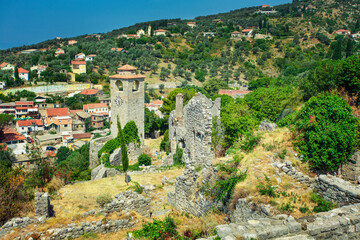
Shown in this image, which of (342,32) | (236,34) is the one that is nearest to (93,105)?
(236,34)

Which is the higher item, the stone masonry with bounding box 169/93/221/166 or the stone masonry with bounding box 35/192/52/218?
the stone masonry with bounding box 169/93/221/166

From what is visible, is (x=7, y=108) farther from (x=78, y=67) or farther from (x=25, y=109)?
(x=78, y=67)

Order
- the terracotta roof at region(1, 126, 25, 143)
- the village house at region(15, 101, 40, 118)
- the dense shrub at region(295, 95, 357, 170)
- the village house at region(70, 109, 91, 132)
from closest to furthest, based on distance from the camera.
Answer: the dense shrub at region(295, 95, 357, 170) < the terracotta roof at region(1, 126, 25, 143) < the village house at region(70, 109, 91, 132) < the village house at region(15, 101, 40, 118)

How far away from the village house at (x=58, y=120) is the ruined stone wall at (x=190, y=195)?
5057cm

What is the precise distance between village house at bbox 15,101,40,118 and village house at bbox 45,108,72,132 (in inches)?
111

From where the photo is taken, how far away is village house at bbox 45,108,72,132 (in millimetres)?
54031

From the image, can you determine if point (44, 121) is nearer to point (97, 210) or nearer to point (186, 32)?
point (97, 210)

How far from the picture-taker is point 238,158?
23.9ft

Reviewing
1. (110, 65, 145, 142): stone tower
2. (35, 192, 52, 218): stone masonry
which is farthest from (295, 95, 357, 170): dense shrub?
(110, 65, 145, 142): stone tower

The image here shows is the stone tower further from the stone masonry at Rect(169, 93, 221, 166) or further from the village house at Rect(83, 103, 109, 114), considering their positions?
the village house at Rect(83, 103, 109, 114)

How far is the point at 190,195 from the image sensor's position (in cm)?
809

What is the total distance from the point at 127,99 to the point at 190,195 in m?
14.4

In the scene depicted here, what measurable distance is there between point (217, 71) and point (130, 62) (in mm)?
23344

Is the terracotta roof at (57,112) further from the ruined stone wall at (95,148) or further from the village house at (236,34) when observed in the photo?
the village house at (236,34)
